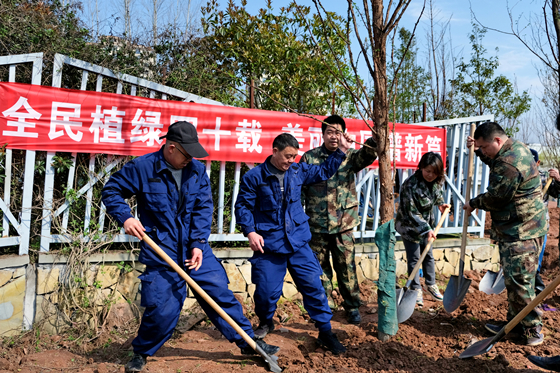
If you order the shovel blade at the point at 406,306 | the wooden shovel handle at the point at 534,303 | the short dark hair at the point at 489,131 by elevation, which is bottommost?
the shovel blade at the point at 406,306

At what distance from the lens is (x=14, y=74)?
3.95m

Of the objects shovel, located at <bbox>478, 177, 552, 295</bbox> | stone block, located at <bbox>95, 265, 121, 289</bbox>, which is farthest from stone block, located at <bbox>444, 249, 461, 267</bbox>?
stone block, located at <bbox>95, 265, 121, 289</bbox>

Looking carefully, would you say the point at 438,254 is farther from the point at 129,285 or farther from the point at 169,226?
the point at 169,226

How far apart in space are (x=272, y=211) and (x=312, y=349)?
1239mm

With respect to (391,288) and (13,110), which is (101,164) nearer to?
(13,110)

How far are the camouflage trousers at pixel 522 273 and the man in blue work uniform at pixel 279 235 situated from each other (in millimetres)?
1522

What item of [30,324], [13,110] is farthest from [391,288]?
[13,110]

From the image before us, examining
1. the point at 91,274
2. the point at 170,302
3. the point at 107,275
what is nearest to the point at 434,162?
the point at 170,302

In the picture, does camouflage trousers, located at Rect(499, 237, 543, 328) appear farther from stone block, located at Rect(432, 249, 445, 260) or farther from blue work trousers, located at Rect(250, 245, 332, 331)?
stone block, located at Rect(432, 249, 445, 260)

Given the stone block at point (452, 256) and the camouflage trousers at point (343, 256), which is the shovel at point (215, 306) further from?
the stone block at point (452, 256)

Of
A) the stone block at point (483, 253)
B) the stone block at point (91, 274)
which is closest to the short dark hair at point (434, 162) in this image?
the stone block at point (483, 253)

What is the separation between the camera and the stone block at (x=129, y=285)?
14.1 feet

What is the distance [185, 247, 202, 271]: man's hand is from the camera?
9.63 ft

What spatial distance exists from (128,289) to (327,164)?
8.10 feet
